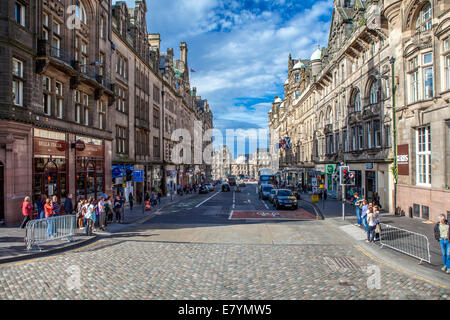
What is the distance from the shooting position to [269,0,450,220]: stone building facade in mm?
17125

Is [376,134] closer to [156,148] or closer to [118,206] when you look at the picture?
[118,206]

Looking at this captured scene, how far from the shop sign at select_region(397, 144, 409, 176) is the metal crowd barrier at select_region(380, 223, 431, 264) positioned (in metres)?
7.80

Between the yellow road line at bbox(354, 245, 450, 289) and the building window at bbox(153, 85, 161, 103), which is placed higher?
the building window at bbox(153, 85, 161, 103)

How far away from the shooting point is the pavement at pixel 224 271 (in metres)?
7.31

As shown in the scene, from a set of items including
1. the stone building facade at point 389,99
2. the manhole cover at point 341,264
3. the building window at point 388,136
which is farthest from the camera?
the building window at point 388,136

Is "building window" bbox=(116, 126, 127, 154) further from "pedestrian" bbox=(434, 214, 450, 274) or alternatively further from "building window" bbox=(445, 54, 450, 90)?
"pedestrian" bbox=(434, 214, 450, 274)

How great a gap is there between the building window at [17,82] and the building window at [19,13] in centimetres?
209

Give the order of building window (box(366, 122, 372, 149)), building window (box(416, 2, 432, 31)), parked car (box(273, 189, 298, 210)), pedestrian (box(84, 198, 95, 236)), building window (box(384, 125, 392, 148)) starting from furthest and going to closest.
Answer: building window (box(366, 122, 372, 149))
parked car (box(273, 189, 298, 210))
building window (box(384, 125, 392, 148))
building window (box(416, 2, 432, 31))
pedestrian (box(84, 198, 95, 236))

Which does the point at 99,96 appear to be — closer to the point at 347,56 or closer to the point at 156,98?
the point at 156,98

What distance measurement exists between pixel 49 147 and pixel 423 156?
22.8 metres

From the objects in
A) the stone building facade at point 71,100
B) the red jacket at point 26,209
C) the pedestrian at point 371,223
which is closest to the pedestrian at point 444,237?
the pedestrian at point 371,223

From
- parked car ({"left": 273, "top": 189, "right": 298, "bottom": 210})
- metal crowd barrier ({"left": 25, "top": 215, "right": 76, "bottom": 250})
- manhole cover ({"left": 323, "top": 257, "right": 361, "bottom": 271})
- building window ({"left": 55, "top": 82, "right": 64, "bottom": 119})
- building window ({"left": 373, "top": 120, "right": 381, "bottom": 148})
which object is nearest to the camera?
manhole cover ({"left": 323, "top": 257, "right": 361, "bottom": 271})

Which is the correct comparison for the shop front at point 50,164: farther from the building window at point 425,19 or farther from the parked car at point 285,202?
the building window at point 425,19

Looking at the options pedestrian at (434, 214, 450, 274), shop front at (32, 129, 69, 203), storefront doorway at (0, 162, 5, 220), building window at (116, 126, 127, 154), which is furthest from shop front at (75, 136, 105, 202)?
pedestrian at (434, 214, 450, 274)
